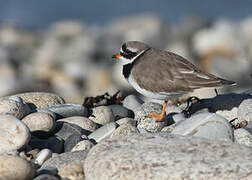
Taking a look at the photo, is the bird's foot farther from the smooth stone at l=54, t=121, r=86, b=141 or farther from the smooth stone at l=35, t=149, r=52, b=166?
the smooth stone at l=35, t=149, r=52, b=166

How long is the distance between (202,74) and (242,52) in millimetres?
14510

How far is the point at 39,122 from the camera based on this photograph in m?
5.72

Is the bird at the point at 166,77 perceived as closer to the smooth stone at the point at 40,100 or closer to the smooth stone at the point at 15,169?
the smooth stone at the point at 40,100

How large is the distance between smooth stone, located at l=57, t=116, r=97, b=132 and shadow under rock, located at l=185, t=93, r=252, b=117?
160cm

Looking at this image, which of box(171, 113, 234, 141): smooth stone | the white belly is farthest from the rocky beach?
the white belly

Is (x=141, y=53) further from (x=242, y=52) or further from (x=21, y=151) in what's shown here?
(x=242, y=52)

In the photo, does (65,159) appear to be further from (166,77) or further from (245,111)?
(245,111)

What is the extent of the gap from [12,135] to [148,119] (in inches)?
79.2

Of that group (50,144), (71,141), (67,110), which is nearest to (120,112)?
(67,110)

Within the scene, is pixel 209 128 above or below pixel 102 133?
above

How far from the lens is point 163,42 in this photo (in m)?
24.2

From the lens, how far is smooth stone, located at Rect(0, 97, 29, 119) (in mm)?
5848

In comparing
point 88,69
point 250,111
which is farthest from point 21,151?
point 88,69

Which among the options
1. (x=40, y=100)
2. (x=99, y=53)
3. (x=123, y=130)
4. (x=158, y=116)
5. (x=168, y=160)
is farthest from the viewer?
(x=99, y=53)
